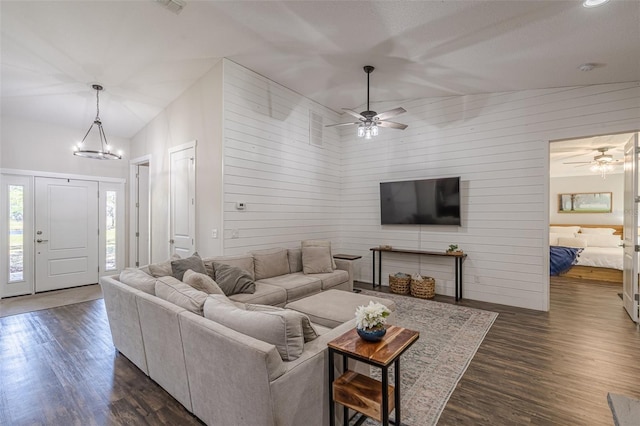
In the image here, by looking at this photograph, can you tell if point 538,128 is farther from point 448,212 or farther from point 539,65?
point 448,212

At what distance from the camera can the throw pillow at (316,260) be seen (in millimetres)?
4773

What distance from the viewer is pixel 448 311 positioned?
4.37 metres

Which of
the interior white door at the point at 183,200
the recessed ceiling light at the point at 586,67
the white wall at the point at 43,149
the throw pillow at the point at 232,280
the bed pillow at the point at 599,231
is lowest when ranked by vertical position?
the throw pillow at the point at 232,280

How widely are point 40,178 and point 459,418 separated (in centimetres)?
737

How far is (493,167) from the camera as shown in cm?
482

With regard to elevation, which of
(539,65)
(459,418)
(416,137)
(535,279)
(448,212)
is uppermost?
(539,65)

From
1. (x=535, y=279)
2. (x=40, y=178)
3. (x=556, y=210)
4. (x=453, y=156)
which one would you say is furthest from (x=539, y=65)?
(x=40, y=178)

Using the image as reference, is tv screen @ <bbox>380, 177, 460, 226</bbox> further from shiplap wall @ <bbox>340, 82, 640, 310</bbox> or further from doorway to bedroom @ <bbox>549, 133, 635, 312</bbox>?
doorway to bedroom @ <bbox>549, 133, 635, 312</bbox>

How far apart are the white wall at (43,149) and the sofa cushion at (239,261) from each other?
4.24 m

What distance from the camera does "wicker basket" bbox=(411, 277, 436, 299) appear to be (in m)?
5.06

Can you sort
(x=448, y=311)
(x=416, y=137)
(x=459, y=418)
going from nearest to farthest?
(x=459, y=418) < (x=448, y=311) < (x=416, y=137)

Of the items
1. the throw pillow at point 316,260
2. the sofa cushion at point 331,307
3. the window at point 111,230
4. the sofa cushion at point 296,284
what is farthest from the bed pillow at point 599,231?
the window at point 111,230

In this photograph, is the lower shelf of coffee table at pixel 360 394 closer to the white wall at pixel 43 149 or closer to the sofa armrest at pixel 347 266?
the sofa armrest at pixel 347 266

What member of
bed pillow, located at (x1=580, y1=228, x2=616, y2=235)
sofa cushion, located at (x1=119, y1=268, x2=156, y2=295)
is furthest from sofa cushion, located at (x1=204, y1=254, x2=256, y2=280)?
bed pillow, located at (x1=580, y1=228, x2=616, y2=235)
